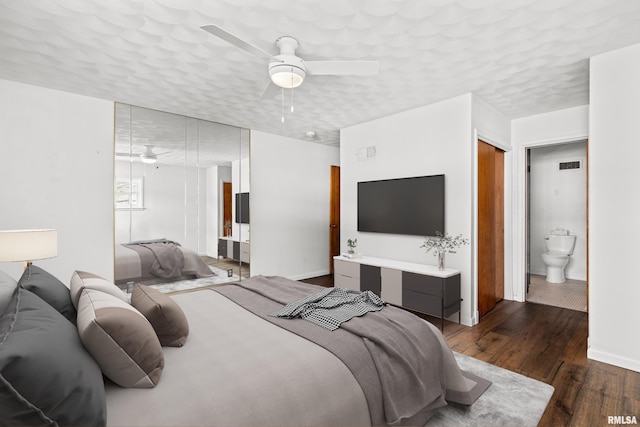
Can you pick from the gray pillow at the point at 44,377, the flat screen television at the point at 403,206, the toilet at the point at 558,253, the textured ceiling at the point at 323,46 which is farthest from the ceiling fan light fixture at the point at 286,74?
the toilet at the point at 558,253

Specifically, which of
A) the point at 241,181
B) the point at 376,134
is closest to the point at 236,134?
the point at 241,181

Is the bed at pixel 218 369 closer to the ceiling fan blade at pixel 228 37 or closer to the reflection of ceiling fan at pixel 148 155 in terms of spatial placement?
the ceiling fan blade at pixel 228 37

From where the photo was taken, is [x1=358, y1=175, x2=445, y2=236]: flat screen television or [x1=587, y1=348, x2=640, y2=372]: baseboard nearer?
[x1=587, y1=348, x2=640, y2=372]: baseboard

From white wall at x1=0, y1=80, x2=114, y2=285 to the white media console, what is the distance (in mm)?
3009

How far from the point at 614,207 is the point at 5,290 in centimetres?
411

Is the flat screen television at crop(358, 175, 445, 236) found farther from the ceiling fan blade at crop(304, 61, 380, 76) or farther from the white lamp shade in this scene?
the white lamp shade

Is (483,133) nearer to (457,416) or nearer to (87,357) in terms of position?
(457,416)

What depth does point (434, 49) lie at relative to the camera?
2.61 m

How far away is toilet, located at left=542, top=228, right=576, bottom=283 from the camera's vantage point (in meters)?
5.27

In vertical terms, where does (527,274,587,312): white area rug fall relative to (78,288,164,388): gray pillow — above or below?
below

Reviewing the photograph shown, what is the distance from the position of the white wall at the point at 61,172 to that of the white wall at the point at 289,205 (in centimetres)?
202

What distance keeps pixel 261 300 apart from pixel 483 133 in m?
3.22

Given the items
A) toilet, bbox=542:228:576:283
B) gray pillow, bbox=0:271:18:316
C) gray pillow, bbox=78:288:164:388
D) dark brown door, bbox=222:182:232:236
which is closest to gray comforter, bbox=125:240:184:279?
dark brown door, bbox=222:182:232:236

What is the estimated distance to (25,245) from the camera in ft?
7.88
